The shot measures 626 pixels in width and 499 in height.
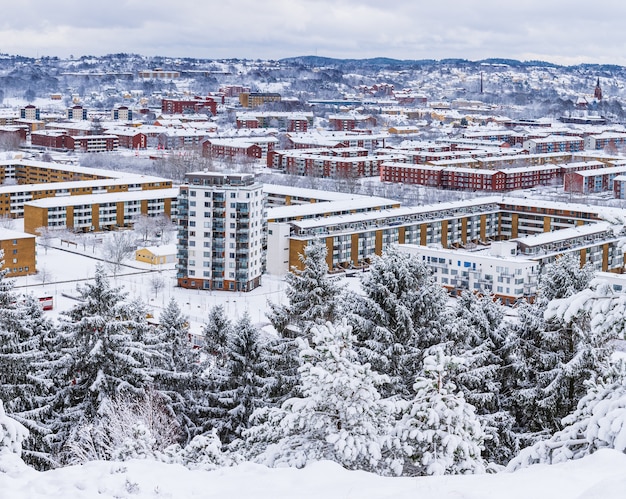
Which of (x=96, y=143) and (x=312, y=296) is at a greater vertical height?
(x=96, y=143)

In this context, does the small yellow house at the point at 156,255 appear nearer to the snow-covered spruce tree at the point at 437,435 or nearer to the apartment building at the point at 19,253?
the apartment building at the point at 19,253

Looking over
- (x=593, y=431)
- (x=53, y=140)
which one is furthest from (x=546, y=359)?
(x=53, y=140)

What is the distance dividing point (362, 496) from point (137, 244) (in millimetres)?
17820

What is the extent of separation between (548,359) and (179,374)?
2.37 metres

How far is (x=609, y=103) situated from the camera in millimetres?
71000

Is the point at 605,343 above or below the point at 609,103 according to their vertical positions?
below

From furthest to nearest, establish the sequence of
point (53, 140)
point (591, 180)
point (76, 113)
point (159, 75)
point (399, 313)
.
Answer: point (159, 75)
point (76, 113)
point (53, 140)
point (591, 180)
point (399, 313)

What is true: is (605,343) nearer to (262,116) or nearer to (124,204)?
(124,204)

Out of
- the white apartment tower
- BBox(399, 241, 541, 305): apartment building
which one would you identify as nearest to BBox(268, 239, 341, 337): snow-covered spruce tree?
BBox(399, 241, 541, 305): apartment building

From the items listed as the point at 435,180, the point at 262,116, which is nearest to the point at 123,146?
the point at 262,116

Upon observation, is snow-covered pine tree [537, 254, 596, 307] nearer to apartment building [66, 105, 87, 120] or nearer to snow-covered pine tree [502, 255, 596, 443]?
snow-covered pine tree [502, 255, 596, 443]

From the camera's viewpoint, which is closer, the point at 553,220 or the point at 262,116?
the point at 553,220

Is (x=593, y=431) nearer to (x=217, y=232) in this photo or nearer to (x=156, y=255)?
(x=217, y=232)

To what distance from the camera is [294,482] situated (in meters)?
2.91
